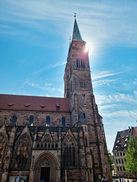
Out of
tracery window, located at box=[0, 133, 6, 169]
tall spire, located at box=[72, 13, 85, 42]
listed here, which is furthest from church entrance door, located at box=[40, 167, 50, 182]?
tall spire, located at box=[72, 13, 85, 42]

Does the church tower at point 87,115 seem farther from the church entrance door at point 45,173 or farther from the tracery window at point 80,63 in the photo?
the church entrance door at point 45,173

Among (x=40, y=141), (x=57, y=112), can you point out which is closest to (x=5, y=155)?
(x=40, y=141)

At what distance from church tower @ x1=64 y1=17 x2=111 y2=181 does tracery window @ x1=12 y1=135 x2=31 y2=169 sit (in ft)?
27.6

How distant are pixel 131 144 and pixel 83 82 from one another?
16574mm

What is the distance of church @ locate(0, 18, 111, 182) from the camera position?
1686cm

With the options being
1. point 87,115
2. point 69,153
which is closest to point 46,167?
point 69,153

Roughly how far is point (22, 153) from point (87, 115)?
12500 mm

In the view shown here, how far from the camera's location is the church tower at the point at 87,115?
18906 millimetres

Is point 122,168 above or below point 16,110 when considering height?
below

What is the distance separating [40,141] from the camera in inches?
731

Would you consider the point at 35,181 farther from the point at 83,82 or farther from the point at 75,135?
the point at 83,82

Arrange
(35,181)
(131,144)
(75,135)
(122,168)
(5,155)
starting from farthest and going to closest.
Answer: (122,168) < (131,144) < (75,135) < (5,155) < (35,181)

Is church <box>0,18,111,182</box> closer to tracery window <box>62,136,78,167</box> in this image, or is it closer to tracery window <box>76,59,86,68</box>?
tracery window <box>62,136,78,167</box>

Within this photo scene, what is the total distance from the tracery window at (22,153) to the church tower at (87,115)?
8405 millimetres
